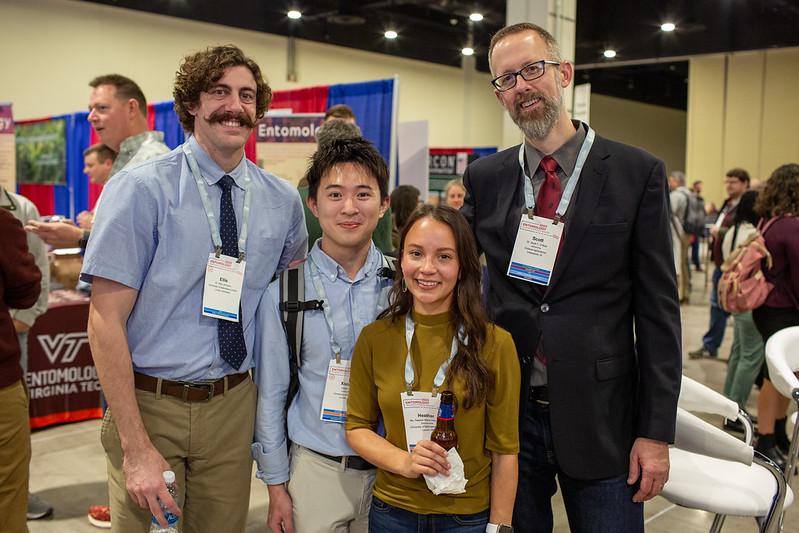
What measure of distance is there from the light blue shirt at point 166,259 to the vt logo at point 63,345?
318cm

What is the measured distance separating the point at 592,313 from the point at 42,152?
9.44m

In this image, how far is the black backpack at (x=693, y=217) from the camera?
31.2 ft

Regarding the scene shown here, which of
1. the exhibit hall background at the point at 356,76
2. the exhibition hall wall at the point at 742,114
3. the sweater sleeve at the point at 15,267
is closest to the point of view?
the sweater sleeve at the point at 15,267

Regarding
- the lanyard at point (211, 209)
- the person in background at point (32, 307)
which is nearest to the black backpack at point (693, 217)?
the person in background at point (32, 307)

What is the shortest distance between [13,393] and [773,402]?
362 centimetres

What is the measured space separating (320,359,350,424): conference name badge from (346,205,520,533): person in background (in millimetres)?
54

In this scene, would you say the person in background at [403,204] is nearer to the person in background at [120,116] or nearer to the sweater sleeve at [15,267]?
the person in background at [120,116]

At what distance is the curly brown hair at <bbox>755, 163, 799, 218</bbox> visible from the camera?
12.4ft

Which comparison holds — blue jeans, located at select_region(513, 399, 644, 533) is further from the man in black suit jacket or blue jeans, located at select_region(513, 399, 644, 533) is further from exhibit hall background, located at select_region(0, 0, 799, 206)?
exhibit hall background, located at select_region(0, 0, 799, 206)

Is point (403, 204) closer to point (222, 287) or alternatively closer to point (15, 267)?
point (15, 267)

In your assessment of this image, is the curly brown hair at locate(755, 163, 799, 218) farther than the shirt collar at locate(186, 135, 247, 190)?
Yes

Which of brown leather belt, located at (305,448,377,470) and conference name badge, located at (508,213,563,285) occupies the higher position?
conference name badge, located at (508,213,563,285)

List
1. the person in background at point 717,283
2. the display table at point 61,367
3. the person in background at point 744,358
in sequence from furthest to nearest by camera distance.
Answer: the person in background at point 717,283, the display table at point 61,367, the person in background at point 744,358

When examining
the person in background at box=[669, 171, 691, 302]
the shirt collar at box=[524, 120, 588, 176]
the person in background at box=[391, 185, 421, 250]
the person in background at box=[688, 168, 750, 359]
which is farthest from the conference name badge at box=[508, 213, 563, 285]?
the person in background at box=[669, 171, 691, 302]
